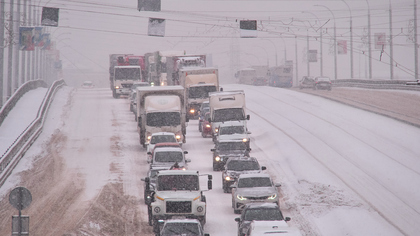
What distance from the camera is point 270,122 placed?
146 feet

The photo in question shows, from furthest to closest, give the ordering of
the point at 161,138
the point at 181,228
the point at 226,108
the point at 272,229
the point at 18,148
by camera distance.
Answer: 1. the point at 226,108
2. the point at 18,148
3. the point at 161,138
4. the point at 181,228
5. the point at 272,229

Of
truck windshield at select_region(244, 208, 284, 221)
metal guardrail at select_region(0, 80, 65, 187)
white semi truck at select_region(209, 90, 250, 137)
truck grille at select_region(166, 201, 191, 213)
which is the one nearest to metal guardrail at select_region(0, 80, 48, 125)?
metal guardrail at select_region(0, 80, 65, 187)

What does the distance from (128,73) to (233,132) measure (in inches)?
1041

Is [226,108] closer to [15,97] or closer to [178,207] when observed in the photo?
[178,207]

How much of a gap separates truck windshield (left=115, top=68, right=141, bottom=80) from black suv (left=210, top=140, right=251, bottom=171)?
92.9ft

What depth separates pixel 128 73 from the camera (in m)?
57.1

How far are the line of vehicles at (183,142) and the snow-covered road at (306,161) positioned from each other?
111cm

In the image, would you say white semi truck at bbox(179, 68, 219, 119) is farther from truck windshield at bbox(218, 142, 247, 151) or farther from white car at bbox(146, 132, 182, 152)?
truck windshield at bbox(218, 142, 247, 151)

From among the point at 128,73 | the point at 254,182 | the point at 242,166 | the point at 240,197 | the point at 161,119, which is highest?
the point at 128,73

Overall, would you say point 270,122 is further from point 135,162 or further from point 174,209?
point 174,209

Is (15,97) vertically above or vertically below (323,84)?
below

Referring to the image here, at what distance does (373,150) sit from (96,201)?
55.0 ft

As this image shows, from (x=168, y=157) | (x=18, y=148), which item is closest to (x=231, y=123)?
(x=168, y=157)

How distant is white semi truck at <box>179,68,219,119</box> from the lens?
Result: 43.3 metres
